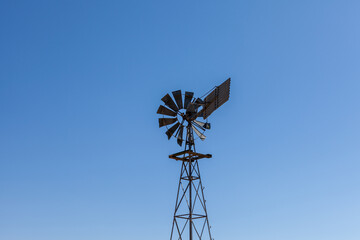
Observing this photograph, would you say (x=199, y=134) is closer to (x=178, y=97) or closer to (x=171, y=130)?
(x=171, y=130)

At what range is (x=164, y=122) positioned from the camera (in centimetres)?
2423

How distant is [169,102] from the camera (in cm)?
2409

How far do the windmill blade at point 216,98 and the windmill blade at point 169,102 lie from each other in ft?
5.35

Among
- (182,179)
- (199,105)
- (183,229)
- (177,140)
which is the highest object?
(199,105)

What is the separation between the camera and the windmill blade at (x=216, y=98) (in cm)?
2323

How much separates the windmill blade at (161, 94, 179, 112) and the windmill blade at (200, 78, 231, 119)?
163cm

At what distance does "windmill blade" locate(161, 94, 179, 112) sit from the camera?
2398 cm

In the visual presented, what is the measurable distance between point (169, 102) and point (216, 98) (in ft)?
8.88

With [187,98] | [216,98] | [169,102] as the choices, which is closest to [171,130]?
[169,102]

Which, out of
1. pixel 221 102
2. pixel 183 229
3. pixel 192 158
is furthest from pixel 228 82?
pixel 183 229

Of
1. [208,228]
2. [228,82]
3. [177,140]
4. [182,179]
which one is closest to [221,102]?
[228,82]

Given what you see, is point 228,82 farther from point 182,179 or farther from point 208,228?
point 208,228

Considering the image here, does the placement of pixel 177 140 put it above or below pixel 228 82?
below

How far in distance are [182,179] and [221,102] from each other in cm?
490
